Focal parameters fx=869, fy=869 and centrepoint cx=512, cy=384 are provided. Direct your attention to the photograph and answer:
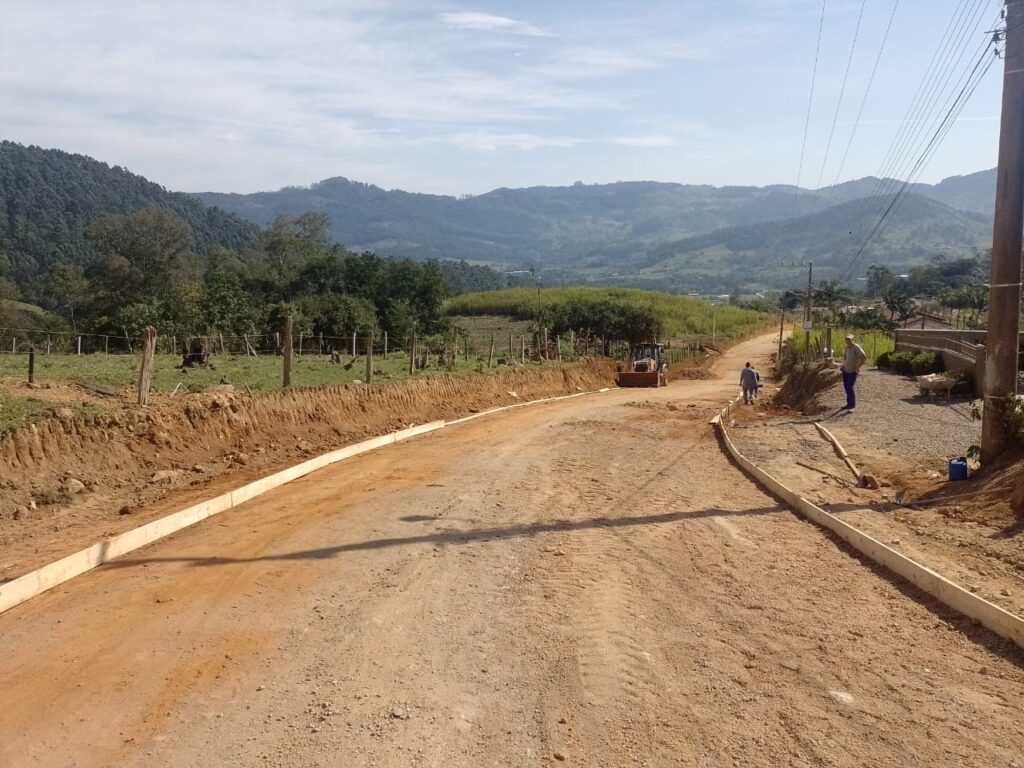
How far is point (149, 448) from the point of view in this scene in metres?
14.6

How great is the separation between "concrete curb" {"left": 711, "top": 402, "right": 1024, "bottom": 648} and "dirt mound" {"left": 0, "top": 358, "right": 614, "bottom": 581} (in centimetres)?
861

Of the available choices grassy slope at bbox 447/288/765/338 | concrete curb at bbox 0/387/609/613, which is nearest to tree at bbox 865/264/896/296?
grassy slope at bbox 447/288/765/338

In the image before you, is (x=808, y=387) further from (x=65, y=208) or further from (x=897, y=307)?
(x=65, y=208)

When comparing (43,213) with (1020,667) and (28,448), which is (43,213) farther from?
(1020,667)

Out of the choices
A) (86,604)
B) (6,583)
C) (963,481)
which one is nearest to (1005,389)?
(963,481)

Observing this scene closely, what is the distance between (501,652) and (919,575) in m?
4.10

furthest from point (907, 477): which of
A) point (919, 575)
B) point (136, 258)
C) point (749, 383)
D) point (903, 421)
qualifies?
point (136, 258)

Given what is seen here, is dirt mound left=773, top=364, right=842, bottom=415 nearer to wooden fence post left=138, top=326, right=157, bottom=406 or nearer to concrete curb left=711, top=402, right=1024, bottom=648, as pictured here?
concrete curb left=711, top=402, right=1024, bottom=648

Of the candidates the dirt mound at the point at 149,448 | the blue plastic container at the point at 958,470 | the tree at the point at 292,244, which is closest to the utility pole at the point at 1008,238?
the blue plastic container at the point at 958,470

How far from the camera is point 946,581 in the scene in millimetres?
7586

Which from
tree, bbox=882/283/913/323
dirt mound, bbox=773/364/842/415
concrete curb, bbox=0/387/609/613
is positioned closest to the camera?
concrete curb, bbox=0/387/609/613

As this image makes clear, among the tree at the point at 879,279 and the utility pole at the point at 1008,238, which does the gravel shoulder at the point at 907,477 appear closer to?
the utility pole at the point at 1008,238

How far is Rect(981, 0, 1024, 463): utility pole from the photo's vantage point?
1134 centimetres

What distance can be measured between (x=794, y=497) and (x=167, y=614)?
8.13 m
